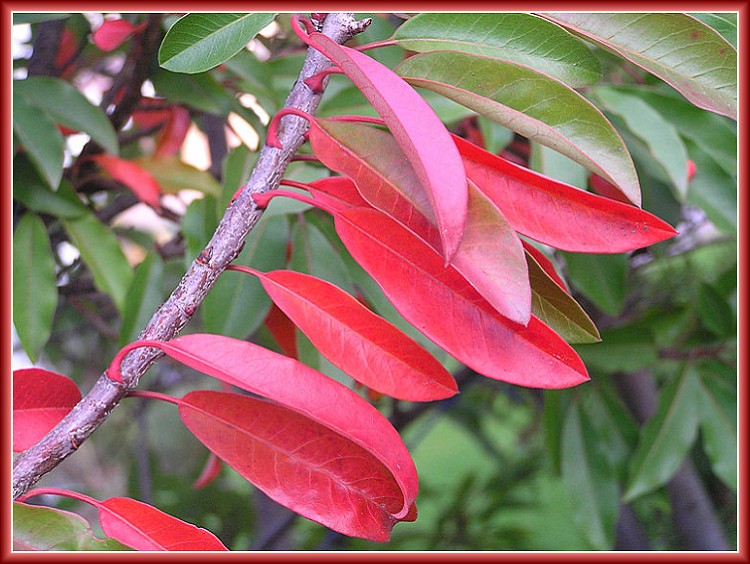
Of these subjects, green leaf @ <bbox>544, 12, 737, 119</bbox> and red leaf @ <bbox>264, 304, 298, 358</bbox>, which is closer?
green leaf @ <bbox>544, 12, 737, 119</bbox>

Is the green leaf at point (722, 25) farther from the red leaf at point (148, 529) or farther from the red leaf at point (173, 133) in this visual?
the red leaf at point (173, 133)

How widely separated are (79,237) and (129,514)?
0.47 metres

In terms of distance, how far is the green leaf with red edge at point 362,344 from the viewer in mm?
439

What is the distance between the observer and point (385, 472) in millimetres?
425

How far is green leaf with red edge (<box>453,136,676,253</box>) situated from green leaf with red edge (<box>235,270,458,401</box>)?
0.10m

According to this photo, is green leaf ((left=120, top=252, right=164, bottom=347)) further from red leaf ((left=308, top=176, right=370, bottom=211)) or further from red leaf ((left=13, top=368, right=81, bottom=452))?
red leaf ((left=308, top=176, right=370, bottom=211))

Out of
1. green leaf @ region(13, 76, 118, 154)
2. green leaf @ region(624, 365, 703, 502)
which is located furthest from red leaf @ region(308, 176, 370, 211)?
green leaf @ region(624, 365, 703, 502)

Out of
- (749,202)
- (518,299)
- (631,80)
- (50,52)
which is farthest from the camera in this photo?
(631,80)

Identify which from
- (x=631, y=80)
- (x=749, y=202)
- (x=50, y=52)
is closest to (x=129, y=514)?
(x=749, y=202)

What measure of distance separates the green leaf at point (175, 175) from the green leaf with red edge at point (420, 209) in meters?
0.51

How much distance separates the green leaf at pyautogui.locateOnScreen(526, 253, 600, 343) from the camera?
43 centimetres

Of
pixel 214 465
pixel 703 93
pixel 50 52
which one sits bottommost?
pixel 214 465

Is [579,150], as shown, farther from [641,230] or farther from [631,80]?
[631,80]

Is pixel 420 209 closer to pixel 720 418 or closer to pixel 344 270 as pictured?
pixel 344 270
